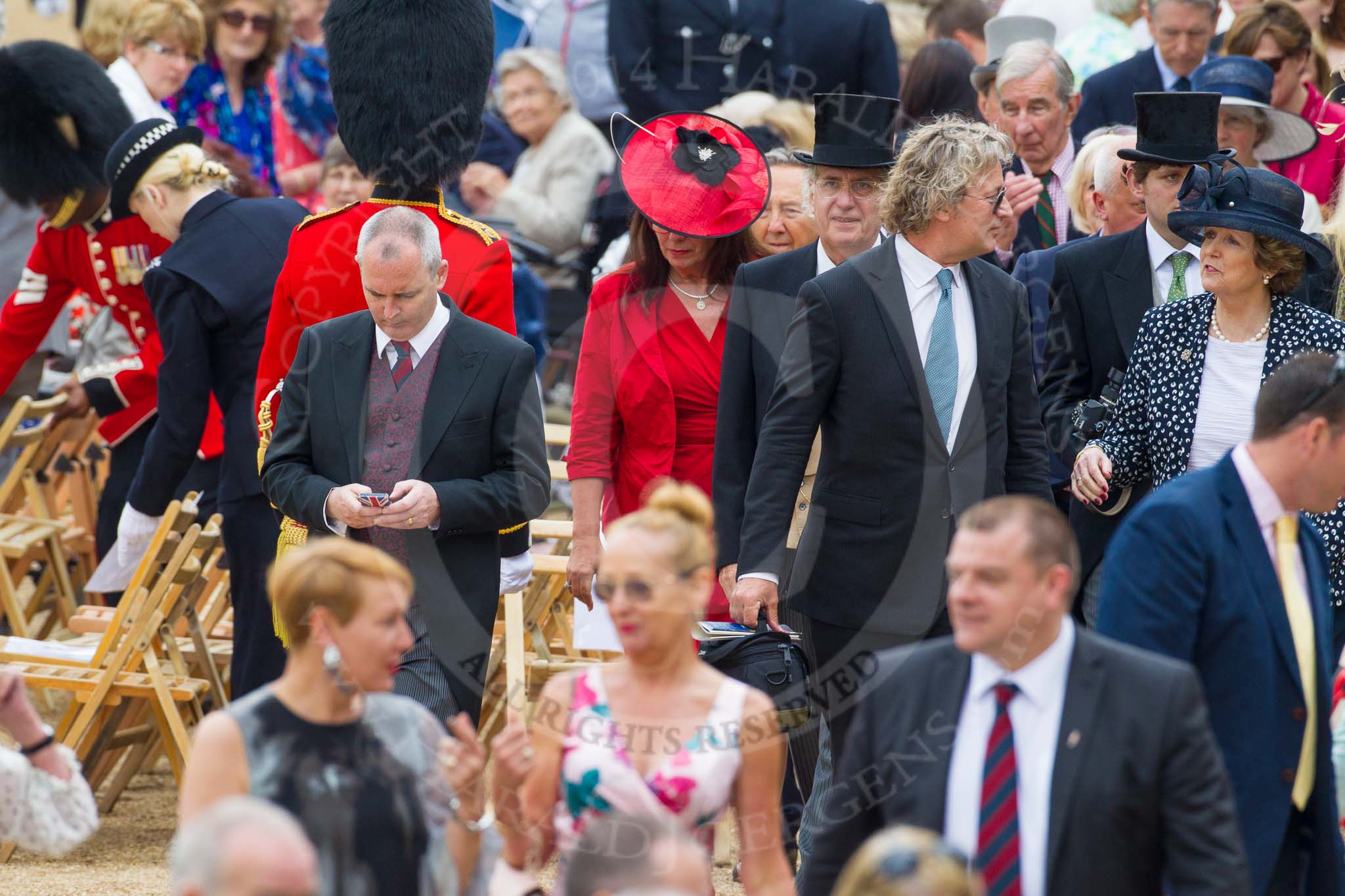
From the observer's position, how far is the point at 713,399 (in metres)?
5.79

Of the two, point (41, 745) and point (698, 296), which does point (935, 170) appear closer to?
point (698, 296)

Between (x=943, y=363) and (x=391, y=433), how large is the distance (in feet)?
4.93

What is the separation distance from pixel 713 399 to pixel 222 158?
309 centimetres

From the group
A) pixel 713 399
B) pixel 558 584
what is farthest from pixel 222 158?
pixel 713 399

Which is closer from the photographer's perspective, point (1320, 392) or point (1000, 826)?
point (1000, 826)

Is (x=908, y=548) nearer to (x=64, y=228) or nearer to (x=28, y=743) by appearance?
(x=28, y=743)

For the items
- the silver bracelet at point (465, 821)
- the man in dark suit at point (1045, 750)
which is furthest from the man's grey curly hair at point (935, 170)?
Answer: the silver bracelet at point (465, 821)

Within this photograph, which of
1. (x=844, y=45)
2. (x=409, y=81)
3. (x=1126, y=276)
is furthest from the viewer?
(x=844, y=45)

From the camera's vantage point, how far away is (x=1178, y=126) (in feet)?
19.1

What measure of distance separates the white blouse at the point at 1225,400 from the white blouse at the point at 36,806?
302 cm

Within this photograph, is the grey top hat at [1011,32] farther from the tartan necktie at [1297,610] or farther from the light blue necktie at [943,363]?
the tartan necktie at [1297,610]

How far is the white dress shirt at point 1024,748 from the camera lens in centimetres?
354

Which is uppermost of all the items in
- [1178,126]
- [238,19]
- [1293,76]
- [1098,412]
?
[238,19]

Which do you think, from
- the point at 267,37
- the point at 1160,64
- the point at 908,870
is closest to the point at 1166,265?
the point at 1160,64
